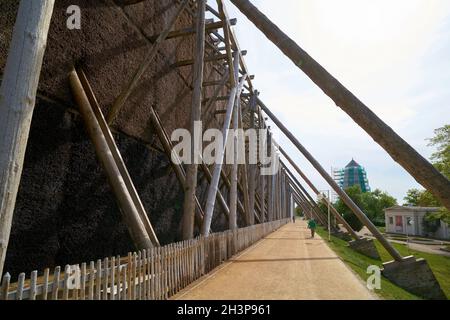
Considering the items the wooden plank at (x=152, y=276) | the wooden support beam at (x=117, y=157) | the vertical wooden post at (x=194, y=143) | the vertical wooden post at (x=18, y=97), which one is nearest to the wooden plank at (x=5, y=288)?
the vertical wooden post at (x=18, y=97)

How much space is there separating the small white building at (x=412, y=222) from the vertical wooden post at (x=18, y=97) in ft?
156

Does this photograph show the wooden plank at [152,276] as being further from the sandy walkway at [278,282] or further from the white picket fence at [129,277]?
the sandy walkway at [278,282]

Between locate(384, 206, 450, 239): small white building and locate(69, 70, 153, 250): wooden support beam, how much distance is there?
A: 148 ft

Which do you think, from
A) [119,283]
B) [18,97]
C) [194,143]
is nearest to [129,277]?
[119,283]

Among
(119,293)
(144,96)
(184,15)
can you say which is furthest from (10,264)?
(184,15)

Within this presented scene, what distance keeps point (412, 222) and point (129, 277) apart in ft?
177

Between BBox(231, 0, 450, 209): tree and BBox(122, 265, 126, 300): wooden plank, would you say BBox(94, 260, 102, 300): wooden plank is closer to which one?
BBox(122, 265, 126, 300): wooden plank

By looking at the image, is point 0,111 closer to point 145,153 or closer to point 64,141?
point 64,141

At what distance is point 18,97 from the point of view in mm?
3199

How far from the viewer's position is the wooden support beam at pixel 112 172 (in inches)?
226

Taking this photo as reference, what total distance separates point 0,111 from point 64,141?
352 centimetres

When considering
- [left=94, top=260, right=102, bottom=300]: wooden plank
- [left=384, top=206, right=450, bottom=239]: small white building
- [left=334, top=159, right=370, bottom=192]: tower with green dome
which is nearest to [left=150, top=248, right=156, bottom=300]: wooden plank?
[left=94, top=260, right=102, bottom=300]: wooden plank
